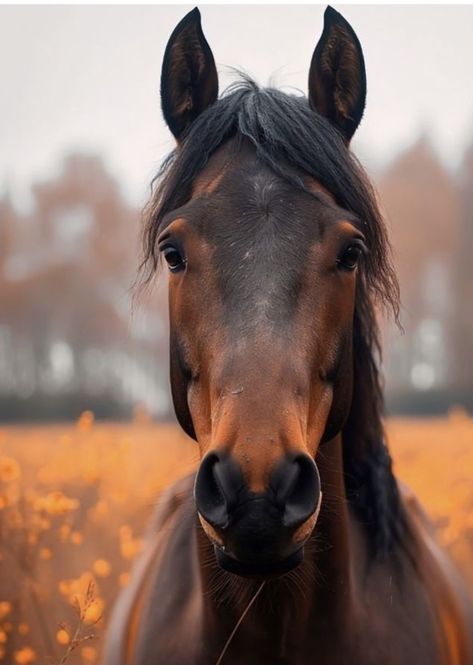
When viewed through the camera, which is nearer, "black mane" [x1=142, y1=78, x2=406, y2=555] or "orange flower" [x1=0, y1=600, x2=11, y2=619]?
"black mane" [x1=142, y1=78, x2=406, y2=555]

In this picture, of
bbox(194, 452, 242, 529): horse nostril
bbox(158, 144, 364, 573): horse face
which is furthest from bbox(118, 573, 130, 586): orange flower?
bbox(194, 452, 242, 529): horse nostril

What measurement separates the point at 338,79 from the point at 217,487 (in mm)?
1785

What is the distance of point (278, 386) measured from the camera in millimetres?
2367

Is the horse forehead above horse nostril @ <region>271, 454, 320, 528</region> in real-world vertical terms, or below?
above

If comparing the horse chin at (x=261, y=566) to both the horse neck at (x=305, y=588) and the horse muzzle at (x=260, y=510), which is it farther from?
the horse neck at (x=305, y=588)

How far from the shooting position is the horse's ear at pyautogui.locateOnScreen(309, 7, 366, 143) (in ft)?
10.4

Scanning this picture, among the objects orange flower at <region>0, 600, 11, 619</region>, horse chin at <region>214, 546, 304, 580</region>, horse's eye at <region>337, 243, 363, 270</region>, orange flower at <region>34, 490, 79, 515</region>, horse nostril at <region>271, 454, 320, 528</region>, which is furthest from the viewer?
orange flower at <region>0, 600, 11, 619</region>

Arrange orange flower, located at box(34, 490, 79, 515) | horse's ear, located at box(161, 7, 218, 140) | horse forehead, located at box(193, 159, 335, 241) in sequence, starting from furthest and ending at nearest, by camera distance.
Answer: orange flower, located at box(34, 490, 79, 515) < horse's ear, located at box(161, 7, 218, 140) < horse forehead, located at box(193, 159, 335, 241)

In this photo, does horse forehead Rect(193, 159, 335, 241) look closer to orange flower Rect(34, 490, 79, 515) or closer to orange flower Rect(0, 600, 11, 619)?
orange flower Rect(34, 490, 79, 515)

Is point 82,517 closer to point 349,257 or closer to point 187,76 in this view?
point 187,76

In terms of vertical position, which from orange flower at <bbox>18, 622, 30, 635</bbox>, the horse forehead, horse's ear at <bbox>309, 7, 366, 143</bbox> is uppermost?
horse's ear at <bbox>309, 7, 366, 143</bbox>

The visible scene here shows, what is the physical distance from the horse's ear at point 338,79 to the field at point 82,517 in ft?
5.79

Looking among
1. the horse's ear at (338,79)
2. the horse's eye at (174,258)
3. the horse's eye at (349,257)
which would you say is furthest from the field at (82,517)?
the horse's ear at (338,79)

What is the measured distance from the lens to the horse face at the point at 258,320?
A: 2189mm
